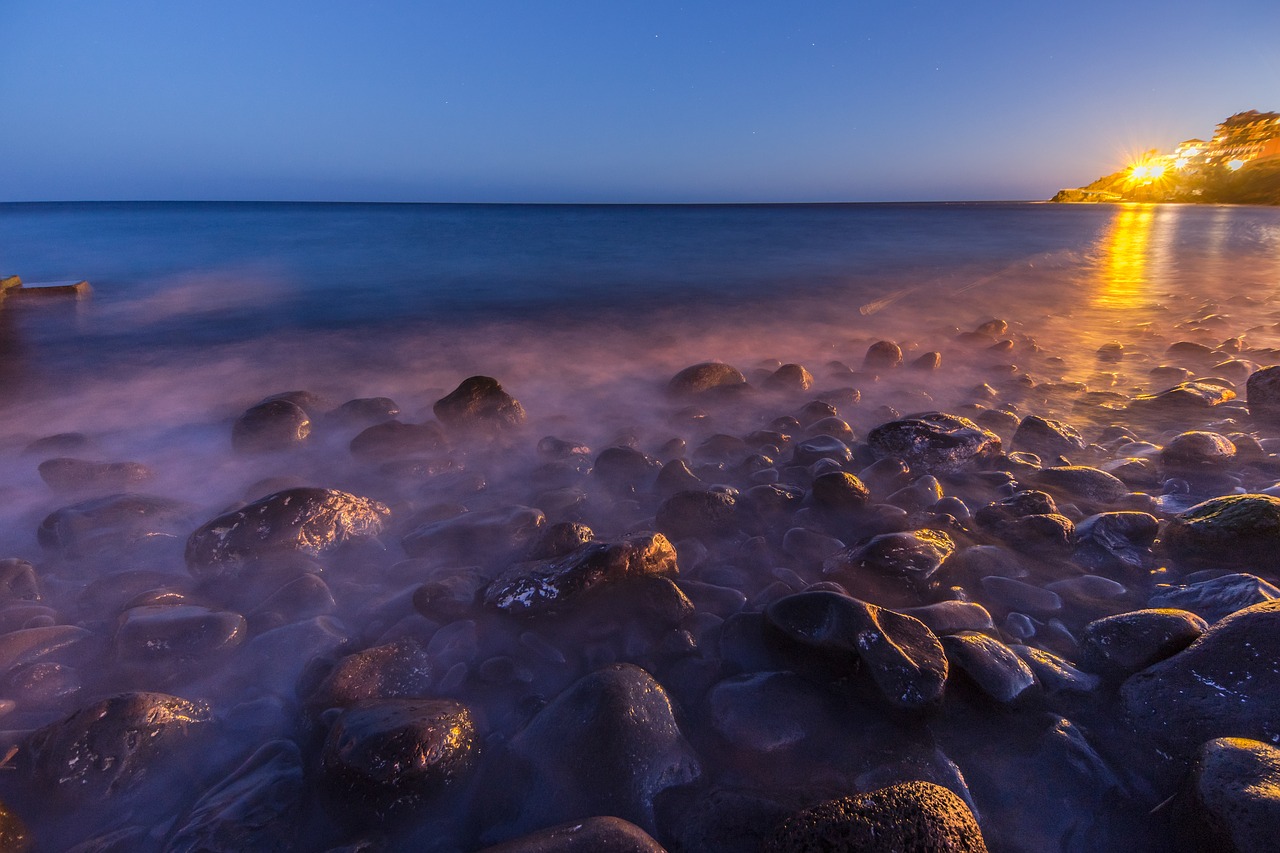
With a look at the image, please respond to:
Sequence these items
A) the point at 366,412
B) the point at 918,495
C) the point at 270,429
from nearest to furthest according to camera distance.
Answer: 1. the point at 918,495
2. the point at 270,429
3. the point at 366,412

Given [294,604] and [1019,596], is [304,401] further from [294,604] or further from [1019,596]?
[1019,596]

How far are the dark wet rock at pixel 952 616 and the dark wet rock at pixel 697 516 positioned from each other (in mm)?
1195

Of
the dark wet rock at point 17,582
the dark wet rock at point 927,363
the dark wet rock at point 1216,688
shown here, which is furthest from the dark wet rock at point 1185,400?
the dark wet rock at point 17,582

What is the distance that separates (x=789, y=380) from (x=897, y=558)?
380cm

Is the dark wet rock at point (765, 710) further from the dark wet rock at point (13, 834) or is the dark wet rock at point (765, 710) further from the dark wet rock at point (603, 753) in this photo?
the dark wet rock at point (13, 834)

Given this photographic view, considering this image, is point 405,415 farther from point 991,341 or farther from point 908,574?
point 991,341

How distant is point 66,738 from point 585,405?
15.6 feet

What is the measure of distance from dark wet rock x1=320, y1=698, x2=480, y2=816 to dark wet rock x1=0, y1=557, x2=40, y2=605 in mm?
2337

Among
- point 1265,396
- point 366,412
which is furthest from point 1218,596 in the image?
point 366,412

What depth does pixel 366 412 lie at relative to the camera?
18.7 ft

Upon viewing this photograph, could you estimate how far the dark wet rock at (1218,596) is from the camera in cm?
256

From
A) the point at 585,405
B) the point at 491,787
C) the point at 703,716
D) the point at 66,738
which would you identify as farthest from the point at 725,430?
the point at 66,738

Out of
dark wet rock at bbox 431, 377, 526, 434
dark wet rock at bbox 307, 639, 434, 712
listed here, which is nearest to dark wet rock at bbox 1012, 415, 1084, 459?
dark wet rock at bbox 431, 377, 526, 434

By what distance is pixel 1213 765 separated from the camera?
168cm
